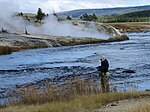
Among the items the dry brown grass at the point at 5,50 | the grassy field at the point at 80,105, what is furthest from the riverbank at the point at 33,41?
the grassy field at the point at 80,105

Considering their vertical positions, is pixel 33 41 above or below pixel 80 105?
below

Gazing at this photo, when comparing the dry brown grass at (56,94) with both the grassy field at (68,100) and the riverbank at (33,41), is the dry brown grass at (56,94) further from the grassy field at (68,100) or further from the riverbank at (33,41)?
the riverbank at (33,41)

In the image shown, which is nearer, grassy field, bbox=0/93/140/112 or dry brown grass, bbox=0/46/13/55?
grassy field, bbox=0/93/140/112

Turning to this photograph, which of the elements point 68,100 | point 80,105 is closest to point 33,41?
point 68,100

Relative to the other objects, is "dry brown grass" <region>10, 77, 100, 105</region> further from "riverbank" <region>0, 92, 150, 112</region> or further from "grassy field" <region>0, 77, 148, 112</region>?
"riverbank" <region>0, 92, 150, 112</region>

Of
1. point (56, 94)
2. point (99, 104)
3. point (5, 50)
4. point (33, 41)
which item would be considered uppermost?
point (99, 104)

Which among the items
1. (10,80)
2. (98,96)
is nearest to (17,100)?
(98,96)

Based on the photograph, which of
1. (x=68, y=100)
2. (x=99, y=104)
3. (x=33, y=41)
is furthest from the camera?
(x=33, y=41)

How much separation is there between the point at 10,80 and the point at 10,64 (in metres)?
13.7

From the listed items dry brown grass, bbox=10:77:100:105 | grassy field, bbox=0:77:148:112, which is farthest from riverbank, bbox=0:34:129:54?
grassy field, bbox=0:77:148:112

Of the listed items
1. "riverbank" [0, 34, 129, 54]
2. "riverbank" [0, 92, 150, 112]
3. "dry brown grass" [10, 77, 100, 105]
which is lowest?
"riverbank" [0, 34, 129, 54]

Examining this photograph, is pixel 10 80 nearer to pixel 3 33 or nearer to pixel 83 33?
pixel 3 33

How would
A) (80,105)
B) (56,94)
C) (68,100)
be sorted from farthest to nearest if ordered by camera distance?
(56,94) < (68,100) < (80,105)

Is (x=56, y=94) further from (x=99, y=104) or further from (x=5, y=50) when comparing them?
(x=5, y=50)
